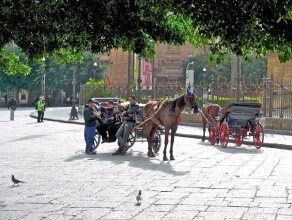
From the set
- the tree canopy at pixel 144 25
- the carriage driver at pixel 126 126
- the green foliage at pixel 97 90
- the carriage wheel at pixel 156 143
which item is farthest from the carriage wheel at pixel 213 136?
the green foliage at pixel 97 90

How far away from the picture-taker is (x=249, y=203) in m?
8.41

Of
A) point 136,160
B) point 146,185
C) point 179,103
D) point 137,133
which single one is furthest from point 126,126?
point 146,185

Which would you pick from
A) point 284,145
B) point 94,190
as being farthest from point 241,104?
point 94,190

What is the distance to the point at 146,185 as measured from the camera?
10039mm

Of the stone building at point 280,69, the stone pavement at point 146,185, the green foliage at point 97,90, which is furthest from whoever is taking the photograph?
the green foliage at point 97,90

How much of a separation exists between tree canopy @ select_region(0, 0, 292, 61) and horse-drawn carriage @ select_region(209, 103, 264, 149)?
9.69 metres

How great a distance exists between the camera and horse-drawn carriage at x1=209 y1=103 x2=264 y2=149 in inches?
716

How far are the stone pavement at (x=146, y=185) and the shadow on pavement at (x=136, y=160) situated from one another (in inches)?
0.8

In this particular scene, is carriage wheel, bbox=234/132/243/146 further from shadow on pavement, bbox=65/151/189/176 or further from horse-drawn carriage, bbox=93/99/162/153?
shadow on pavement, bbox=65/151/189/176

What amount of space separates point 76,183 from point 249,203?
3468 millimetres

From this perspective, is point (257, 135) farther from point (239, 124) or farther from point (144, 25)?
point (144, 25)

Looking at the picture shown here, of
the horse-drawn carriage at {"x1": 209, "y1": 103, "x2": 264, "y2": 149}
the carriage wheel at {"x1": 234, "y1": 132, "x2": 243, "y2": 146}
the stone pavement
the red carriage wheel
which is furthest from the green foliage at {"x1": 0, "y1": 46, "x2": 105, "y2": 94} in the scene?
the stone pavement

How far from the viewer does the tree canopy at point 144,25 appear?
646 centimetres

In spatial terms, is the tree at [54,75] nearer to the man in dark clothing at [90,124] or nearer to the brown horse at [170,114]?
the man in dark clothing at [90,124]
